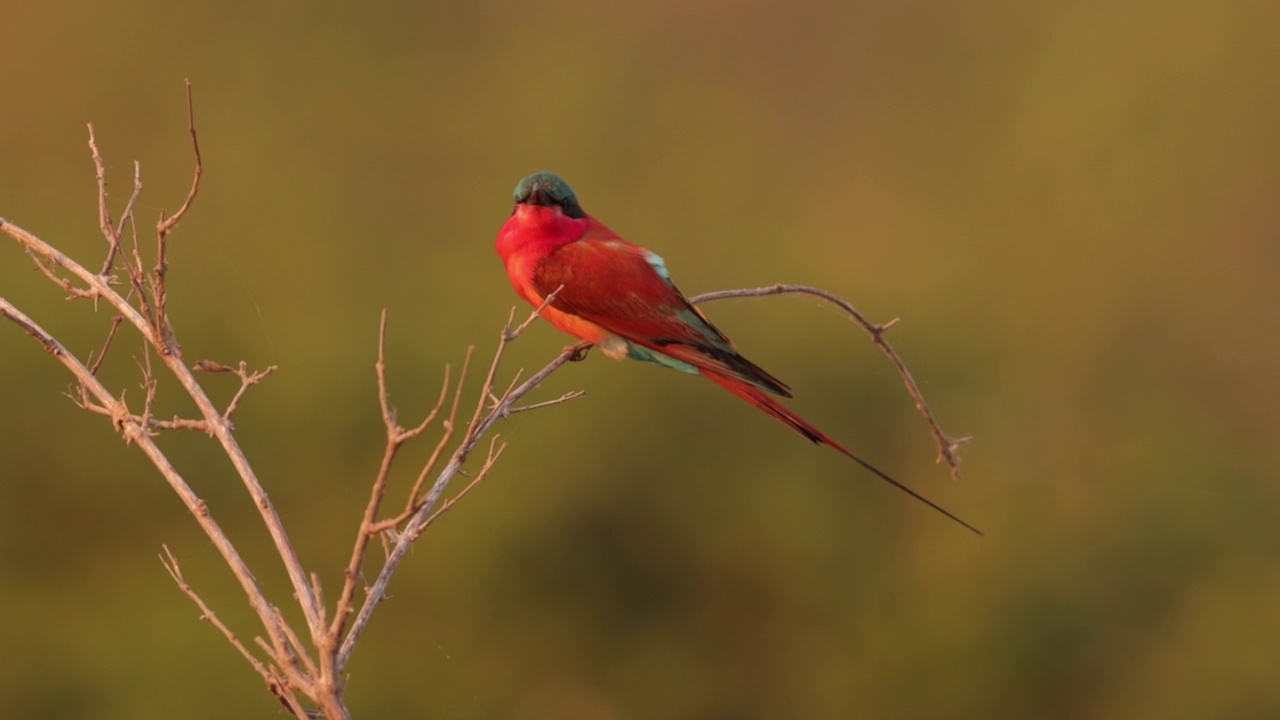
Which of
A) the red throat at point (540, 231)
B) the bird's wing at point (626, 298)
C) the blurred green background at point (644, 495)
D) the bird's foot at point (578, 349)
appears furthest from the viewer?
the blurred green background at point (644, 495)

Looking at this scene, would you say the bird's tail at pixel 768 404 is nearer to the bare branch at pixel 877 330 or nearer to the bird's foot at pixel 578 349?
the bare branch at pixel 877 330

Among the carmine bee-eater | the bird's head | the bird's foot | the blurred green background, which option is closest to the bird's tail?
the carmine bee-eater

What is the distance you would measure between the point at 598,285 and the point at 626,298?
67 millimetres

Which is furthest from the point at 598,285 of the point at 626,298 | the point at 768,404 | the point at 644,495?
the point at 644,495

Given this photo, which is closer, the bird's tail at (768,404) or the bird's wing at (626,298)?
the bird's tail at (768,404)

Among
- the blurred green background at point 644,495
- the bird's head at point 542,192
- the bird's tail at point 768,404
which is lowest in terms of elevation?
the blurred green background at point 644,495

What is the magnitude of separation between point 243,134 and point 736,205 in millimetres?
3559

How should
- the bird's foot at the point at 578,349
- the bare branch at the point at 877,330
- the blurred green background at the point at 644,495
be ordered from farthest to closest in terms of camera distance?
the blurred green background at the point at 644,495 → the bird's foot at the point at 578,349 → the bare branch at the point at 877,330

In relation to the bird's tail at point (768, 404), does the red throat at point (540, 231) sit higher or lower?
higher

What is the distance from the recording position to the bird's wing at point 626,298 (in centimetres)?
284

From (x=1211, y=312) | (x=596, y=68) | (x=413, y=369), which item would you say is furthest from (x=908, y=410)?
(x=1211, y=312)

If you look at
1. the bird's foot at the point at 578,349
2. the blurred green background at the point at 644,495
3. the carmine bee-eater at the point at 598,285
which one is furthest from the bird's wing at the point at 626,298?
the blurred green background at the point at 644,495

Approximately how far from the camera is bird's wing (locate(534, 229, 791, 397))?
2.84 meters

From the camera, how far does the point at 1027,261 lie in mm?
10805
